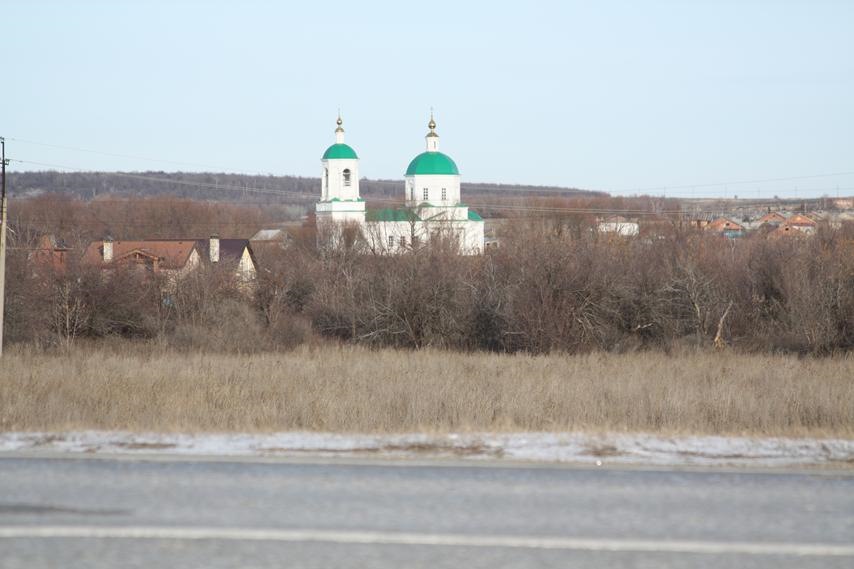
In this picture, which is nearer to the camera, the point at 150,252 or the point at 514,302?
the point at 514,302

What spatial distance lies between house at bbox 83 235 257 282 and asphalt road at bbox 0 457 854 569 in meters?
30.1

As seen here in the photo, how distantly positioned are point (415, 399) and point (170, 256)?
36.3 m

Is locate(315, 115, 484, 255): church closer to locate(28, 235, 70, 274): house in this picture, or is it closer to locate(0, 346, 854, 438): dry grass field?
locate(28, 235, 70, 274): house

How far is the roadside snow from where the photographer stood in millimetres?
8578

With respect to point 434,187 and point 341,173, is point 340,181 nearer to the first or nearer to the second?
point 341,173

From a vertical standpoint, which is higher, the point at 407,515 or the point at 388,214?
the point at 388,214

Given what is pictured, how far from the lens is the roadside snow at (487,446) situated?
8.58m

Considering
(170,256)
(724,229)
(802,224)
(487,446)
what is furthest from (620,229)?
(487,446)

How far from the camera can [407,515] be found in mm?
6523

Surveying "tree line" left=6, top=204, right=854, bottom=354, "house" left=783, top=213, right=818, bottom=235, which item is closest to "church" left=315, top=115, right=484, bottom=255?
"house" left=783, top=213, right=818, bottom=235

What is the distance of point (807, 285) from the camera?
95.1ft

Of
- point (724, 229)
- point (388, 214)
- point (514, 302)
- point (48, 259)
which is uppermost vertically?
point (388, 214)

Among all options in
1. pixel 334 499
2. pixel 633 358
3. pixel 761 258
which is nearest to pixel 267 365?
pixel 633 358

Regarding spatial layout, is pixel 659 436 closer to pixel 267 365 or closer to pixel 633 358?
pixel 267 365
